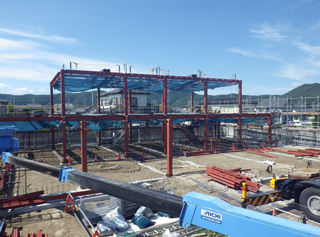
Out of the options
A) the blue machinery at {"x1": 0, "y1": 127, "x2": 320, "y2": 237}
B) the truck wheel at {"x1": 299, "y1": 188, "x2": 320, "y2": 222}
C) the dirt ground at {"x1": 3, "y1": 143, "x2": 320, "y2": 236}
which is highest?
the blue machinery at {"x1": 0, "y1": 127, "x2": 320, "y2": 237}

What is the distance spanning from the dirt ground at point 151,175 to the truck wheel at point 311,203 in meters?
1.85

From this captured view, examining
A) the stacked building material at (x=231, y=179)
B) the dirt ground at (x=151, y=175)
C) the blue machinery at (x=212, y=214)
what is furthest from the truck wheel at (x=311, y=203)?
the blue machinery at (x=212, y=214)

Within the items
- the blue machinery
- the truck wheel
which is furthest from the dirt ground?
the blue machinery

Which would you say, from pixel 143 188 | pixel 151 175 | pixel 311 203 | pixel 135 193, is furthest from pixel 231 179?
pixel 135 193

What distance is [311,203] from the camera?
27.3 ft

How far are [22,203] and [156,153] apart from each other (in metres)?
15.3

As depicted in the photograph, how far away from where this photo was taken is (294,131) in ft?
103

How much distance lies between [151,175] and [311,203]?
31.1 ft

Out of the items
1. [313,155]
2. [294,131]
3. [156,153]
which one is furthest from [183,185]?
[294,131]

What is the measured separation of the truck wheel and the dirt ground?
6.06 feet

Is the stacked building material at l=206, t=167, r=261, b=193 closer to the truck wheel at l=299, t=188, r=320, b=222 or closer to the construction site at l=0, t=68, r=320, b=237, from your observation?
the construction site at l=0, t=68, r=320, b=237

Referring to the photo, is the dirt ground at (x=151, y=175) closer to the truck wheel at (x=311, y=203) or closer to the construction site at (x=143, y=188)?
the construction site at (x=143, y=188)

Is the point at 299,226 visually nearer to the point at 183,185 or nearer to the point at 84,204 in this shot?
the point at 84,204

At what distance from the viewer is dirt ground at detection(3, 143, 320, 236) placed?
8.78 m
